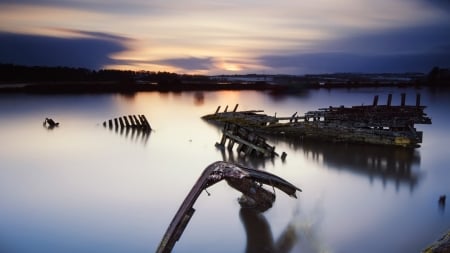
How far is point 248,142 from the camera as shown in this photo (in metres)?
17.7

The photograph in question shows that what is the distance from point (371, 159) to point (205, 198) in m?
8.10

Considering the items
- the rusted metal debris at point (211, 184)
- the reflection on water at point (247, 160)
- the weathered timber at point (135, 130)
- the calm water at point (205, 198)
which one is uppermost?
the rusted metal debris at point (211, 184)

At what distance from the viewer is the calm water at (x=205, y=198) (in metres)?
9.37

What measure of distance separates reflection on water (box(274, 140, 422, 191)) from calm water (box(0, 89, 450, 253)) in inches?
1.6

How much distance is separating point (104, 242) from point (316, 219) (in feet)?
16.2

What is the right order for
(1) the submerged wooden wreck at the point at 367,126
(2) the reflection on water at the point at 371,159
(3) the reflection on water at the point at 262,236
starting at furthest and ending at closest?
1. (1) the submerged wooden wreck at the point at 367,126
2. (2) the reflection on water at the point at 371,159
3. (3) the reflection on water at the point at 262,236

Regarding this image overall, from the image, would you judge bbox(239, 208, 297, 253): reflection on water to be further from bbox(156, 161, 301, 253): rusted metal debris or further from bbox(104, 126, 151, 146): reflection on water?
bbox(104, 126, 151, 146): reflection on water

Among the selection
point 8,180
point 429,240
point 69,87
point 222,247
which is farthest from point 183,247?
point 69,87

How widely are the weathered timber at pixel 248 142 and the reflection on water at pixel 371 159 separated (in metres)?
1.92

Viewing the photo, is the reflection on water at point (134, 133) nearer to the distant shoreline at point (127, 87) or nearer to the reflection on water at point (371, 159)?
the reflection on water at point (371, 159)

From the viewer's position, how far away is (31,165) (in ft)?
55.6

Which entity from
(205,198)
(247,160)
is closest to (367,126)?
(247,160)

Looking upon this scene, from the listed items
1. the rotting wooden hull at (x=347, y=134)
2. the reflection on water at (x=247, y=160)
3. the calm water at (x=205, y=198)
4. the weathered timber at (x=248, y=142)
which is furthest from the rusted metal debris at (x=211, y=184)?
the rotting wooden hull at (x=347, y=134)

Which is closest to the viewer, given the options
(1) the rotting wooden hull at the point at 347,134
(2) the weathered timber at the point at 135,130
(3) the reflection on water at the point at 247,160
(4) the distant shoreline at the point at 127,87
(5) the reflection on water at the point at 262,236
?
(5) the reflection on water at the point at 262,236
